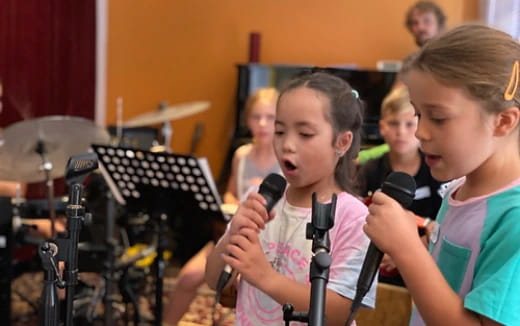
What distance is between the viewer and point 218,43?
5.13 metres

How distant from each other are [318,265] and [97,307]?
2.81m

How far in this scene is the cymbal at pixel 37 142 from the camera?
274cm

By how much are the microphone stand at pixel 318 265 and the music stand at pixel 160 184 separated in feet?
4.41

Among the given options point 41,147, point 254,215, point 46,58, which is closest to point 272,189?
point 254,215

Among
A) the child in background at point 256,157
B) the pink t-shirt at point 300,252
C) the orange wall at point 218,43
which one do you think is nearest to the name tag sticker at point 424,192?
the child in background at point 256,157

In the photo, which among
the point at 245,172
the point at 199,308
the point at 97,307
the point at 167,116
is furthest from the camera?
the point at 167,116

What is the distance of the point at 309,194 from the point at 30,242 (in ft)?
6.76

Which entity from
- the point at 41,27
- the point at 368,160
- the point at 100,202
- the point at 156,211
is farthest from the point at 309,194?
the point at 41,27

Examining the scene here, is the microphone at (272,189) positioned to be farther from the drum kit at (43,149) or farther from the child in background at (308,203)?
the drum kit at (43,149)

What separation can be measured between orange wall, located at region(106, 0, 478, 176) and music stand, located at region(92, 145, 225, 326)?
262 centimetres

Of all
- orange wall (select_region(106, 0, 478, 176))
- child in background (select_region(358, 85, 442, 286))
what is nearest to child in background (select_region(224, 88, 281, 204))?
child in background (select_region(358, 85, 442, 286))

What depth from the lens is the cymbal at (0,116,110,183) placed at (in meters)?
2.74

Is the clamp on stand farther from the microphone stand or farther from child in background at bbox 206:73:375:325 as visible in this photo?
the microphone stand

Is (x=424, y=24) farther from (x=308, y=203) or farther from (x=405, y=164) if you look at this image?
(x=308, y=203)
